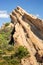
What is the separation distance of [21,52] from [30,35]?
12.6m

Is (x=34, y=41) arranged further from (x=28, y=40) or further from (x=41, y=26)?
(x=41, y=26)

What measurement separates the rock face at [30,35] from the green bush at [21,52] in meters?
1.82

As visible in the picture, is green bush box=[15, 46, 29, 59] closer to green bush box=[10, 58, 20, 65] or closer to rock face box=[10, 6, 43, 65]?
rock face box=[10, 6, 43, 65]

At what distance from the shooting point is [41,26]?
89.0 metres

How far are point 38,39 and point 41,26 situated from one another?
5.80m

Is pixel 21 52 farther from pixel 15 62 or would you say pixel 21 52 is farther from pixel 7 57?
pixel 15 62

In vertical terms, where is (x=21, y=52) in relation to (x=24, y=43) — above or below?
below

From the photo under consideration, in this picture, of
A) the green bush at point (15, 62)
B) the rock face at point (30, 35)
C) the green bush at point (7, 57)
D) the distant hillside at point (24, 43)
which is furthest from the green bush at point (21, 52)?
the green bush at point (15, 62)

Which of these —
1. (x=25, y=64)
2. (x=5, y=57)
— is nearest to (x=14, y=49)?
(x=5, y=57)

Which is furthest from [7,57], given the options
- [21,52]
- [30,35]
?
[30,35]

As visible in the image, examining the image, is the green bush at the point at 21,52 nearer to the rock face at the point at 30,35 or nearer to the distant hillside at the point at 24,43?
the distant hillside at the point at 24,43

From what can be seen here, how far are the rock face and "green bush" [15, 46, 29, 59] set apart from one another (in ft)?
5.98

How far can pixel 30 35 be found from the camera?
86.1m

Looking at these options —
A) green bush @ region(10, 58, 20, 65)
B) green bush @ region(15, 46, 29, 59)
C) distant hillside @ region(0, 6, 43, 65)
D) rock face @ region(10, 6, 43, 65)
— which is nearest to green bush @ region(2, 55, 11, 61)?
distant hillside @ region(0, 6, 43, 65)
